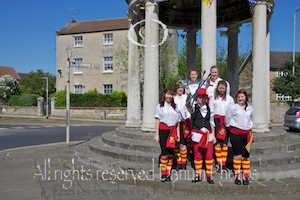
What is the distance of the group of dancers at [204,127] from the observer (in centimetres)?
571

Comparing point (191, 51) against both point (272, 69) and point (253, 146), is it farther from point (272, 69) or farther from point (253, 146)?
point (272, 69)

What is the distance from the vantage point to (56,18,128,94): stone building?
38.0 metres

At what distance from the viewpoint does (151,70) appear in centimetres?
869

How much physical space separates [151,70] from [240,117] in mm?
3635

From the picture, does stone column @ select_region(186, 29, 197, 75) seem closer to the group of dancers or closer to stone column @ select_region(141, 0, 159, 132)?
stone column @ select_region(141, 0, 159, 132)

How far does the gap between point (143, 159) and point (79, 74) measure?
34627 millimetres

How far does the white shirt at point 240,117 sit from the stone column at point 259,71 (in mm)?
2842

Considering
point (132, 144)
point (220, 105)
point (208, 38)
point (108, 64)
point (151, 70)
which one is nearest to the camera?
point (220, 105)

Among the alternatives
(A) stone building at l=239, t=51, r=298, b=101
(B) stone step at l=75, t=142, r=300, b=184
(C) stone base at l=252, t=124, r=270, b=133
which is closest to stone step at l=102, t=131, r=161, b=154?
(B) stone step at l=75, t=142, r=300, b=184

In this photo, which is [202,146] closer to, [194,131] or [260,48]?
[194,131]

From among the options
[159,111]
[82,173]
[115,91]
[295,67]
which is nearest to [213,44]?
[159,111]

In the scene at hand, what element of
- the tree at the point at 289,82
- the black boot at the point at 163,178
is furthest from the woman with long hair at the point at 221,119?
the tree at the point at 289,82

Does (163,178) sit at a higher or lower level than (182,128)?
lower

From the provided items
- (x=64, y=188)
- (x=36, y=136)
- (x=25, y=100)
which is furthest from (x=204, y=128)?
(x=25, y=100)
